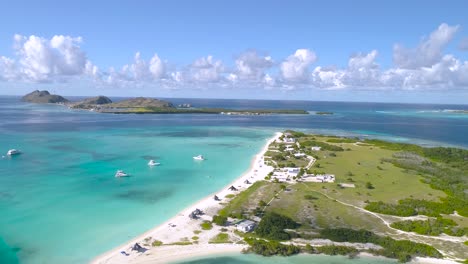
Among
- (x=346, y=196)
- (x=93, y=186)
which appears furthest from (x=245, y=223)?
(x=93, y=186)

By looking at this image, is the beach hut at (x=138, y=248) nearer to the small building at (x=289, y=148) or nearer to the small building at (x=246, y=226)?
the small building at (x=246, y=226)

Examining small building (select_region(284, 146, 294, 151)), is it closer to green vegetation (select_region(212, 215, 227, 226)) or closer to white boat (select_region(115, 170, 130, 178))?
white boat (select_region(115, 170, 130, 178))

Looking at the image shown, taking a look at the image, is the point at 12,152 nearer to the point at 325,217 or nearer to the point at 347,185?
the point at 325,217

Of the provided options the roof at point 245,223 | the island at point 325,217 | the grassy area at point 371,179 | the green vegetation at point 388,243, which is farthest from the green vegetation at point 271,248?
the grassy area at point 371,179

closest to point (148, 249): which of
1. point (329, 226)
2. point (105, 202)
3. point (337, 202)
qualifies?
point (105, 202)

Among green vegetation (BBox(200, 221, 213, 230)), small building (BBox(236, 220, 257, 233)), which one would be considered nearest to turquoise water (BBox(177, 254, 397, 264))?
small building (BBox(236, 220, 257, 233))

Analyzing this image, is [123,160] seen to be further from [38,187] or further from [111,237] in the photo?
[111,237]

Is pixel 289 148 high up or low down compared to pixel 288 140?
down
